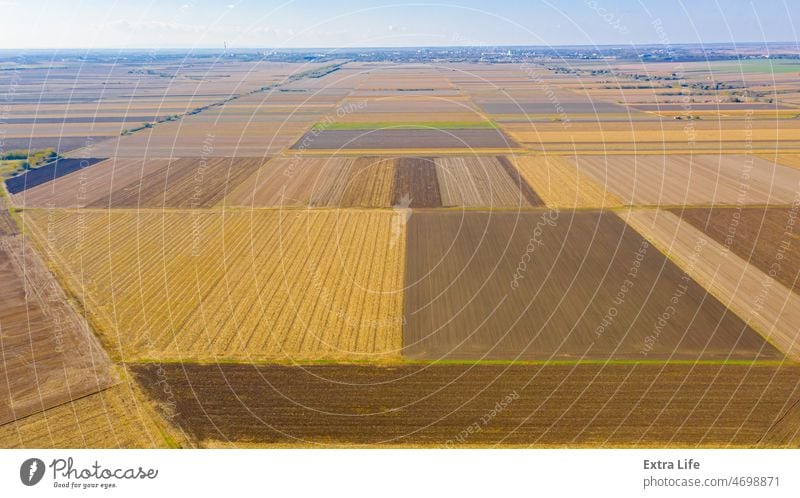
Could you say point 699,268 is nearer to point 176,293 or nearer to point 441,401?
point 441,401

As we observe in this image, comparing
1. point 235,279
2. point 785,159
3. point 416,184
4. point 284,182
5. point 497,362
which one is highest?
point 785,159

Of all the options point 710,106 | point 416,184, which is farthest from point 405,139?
point 710,106

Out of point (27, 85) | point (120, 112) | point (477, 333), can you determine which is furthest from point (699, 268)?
point (27, 85)

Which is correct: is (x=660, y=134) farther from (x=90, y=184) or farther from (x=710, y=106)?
(x=90, y=184)

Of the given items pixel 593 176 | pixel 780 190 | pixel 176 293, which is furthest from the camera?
pixel 593 176
